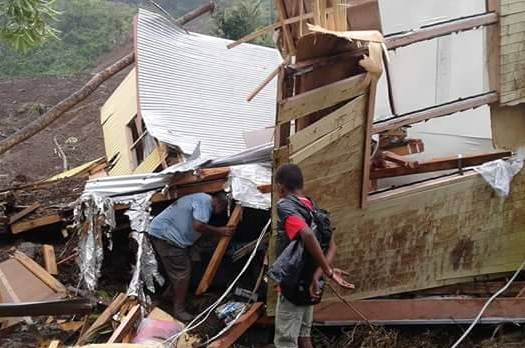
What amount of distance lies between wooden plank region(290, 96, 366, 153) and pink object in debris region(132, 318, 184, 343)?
6.81ft

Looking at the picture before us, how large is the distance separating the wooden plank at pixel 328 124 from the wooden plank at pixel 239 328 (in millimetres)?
1742

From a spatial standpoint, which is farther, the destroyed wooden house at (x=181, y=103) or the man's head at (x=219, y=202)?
the destroyed wooden house at (x=181, y=103)

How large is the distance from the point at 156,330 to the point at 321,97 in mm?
2574

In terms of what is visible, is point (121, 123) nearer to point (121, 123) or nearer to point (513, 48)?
point (121, 123)

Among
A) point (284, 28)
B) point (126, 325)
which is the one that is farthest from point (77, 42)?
point (126, 325)

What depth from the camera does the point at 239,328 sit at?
629 cm

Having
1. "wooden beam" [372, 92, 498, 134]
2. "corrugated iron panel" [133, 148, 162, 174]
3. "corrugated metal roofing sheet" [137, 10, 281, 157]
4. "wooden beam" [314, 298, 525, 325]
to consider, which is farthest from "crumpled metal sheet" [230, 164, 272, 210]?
"corrugated iron panel" [133, 148, 162, 174]

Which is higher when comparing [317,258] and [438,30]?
[438,30]

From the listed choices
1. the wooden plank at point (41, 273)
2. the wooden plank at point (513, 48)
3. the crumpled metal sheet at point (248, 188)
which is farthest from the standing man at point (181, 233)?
the wooden plank at point (513, 48)

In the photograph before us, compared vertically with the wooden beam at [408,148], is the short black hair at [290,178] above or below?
above

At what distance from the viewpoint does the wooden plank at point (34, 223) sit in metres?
8.06

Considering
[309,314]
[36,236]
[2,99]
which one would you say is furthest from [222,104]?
[2,99]

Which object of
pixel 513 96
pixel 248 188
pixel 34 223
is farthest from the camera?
pixel 34 223

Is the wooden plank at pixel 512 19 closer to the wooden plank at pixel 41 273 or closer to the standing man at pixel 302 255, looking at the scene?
the standing man at pixel 302 255
